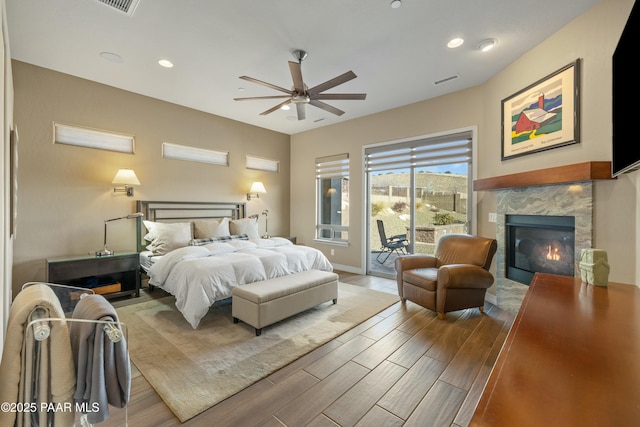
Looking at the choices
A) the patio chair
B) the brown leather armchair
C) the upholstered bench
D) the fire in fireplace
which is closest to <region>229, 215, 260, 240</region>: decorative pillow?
the upholstered bench

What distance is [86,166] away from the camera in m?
3.86

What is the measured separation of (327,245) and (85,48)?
480 centimetres

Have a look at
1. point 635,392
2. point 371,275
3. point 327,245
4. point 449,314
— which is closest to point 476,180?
point 449,314

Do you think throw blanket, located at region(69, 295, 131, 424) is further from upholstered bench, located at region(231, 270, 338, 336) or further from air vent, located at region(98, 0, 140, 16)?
air vent, located at region(98, 0, 140, 16)

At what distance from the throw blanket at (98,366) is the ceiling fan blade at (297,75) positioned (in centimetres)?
242

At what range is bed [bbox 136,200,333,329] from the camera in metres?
2.94

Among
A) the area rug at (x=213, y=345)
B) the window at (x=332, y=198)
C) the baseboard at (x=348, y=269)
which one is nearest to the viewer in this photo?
the area rug at (x=213, y=345)

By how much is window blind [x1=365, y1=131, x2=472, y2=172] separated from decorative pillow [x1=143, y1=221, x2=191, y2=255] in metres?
3.44

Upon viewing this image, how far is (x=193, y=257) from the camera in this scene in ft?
11.0

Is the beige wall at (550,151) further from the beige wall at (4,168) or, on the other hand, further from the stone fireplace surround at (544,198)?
the beige wall at (4,168)

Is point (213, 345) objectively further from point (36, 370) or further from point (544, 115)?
point (544, 115)

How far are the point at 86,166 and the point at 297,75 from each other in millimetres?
3376

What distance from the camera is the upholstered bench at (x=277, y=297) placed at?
2734mm

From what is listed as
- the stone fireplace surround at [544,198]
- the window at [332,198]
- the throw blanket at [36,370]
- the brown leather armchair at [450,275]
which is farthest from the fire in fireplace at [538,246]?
the throw blanket at [36,370]
